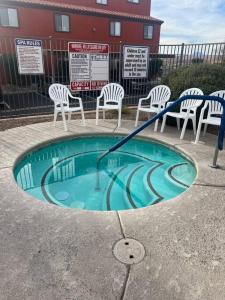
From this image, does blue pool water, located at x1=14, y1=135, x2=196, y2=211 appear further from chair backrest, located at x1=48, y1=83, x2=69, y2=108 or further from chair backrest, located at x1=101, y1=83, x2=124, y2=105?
chair backrest, located at x1=101, y1=83, x2=124, y2=105

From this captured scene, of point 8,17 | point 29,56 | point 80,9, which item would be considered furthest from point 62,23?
point 29,56

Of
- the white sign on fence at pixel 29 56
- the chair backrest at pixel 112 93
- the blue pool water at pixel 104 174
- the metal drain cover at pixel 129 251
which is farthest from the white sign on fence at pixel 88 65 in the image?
the metal drain cover at pixel 129 251

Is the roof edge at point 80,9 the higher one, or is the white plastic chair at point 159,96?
the roof edge at point 80,9

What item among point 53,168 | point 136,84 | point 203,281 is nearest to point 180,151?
point 53,168

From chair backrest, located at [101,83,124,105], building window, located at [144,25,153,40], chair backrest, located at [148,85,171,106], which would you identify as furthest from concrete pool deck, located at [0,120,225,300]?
building window, located at [144,25,153,40]

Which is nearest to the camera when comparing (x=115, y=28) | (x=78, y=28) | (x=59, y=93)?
(x=59, y=93)

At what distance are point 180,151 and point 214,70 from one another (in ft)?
7.80

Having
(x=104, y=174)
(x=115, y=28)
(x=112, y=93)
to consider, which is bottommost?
(x=104, y=174)

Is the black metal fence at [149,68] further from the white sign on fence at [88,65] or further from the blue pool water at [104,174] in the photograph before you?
the blue pool water at [104,174]

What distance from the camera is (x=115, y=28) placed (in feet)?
56.8

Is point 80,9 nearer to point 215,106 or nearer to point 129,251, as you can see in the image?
point 215,106

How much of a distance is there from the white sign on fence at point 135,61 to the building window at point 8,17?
31.7 ft

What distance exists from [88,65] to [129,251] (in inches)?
242

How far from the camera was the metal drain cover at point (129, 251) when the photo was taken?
1795mm
